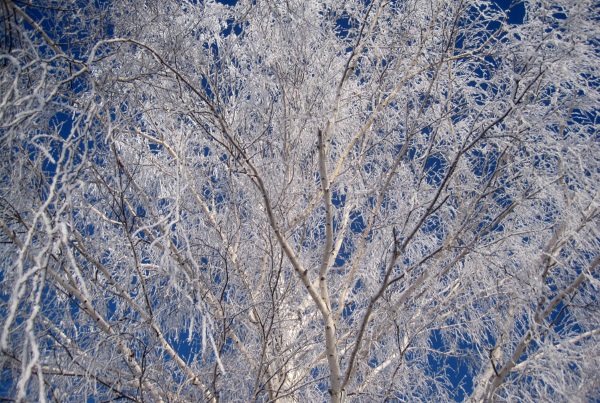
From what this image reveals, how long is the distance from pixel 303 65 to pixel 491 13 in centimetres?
138

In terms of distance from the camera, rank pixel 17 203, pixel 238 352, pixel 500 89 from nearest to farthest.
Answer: pixel 17 203
pixel 500 89
pixel 238 352

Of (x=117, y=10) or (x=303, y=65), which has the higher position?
(x=117, y=10)

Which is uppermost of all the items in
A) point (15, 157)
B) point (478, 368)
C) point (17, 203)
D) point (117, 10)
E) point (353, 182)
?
point (117, 10)

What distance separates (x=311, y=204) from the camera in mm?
3830

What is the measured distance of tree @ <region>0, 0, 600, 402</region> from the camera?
7.71 feet

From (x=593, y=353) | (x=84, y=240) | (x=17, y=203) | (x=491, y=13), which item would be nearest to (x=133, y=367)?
(x=84, y=240)

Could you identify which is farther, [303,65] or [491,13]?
[303,65]

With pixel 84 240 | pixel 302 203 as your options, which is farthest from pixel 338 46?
pixel 84 240

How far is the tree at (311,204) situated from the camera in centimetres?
235

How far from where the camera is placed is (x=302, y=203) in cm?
435

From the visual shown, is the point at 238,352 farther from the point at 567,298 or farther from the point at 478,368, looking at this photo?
the point at 567,298

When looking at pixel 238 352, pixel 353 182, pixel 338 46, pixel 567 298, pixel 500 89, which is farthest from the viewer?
pixel 353 182

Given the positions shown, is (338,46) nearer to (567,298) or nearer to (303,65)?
(303,65)

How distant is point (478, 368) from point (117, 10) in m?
3.69
